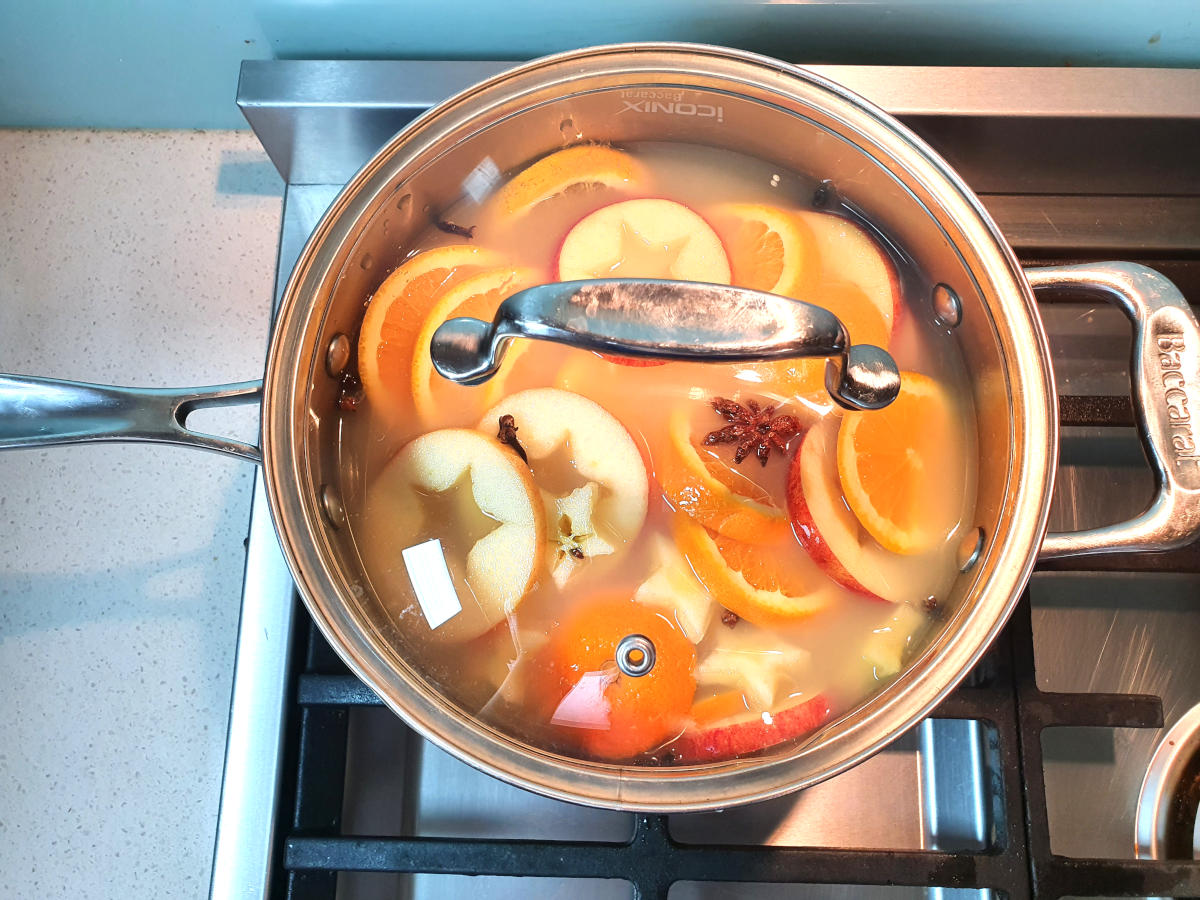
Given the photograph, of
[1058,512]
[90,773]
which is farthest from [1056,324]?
[90,773]

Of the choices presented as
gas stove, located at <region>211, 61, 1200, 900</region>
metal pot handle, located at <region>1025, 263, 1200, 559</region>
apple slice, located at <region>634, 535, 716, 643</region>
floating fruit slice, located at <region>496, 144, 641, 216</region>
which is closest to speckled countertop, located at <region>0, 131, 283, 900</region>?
gas stove, located at <region>211, 61, 1200, 900</region>

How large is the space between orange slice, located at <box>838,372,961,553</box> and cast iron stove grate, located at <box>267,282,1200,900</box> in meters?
0.18

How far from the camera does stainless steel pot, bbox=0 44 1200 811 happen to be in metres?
0.57

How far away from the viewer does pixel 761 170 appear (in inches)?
29.2

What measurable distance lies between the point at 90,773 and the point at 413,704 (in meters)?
0.50

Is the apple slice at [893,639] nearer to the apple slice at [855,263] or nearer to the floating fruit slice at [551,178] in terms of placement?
the apple slice at [855,263]

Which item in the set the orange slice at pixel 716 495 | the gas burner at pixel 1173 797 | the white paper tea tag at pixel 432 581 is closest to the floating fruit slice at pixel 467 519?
the white paper tea tag at pixel 432 581

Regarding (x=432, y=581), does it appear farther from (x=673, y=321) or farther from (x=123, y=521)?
(x=123, y=521)

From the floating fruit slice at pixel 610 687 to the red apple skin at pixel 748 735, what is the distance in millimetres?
16

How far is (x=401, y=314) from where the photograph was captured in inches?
26.4

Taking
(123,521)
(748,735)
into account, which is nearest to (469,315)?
(748,735)

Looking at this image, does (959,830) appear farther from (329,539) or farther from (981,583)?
(329,539)

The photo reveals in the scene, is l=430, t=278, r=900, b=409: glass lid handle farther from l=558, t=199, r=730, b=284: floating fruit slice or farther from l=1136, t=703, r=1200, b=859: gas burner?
l=1136, t=703, r=1200, b=859: gas burner

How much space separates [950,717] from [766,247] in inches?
16.8
